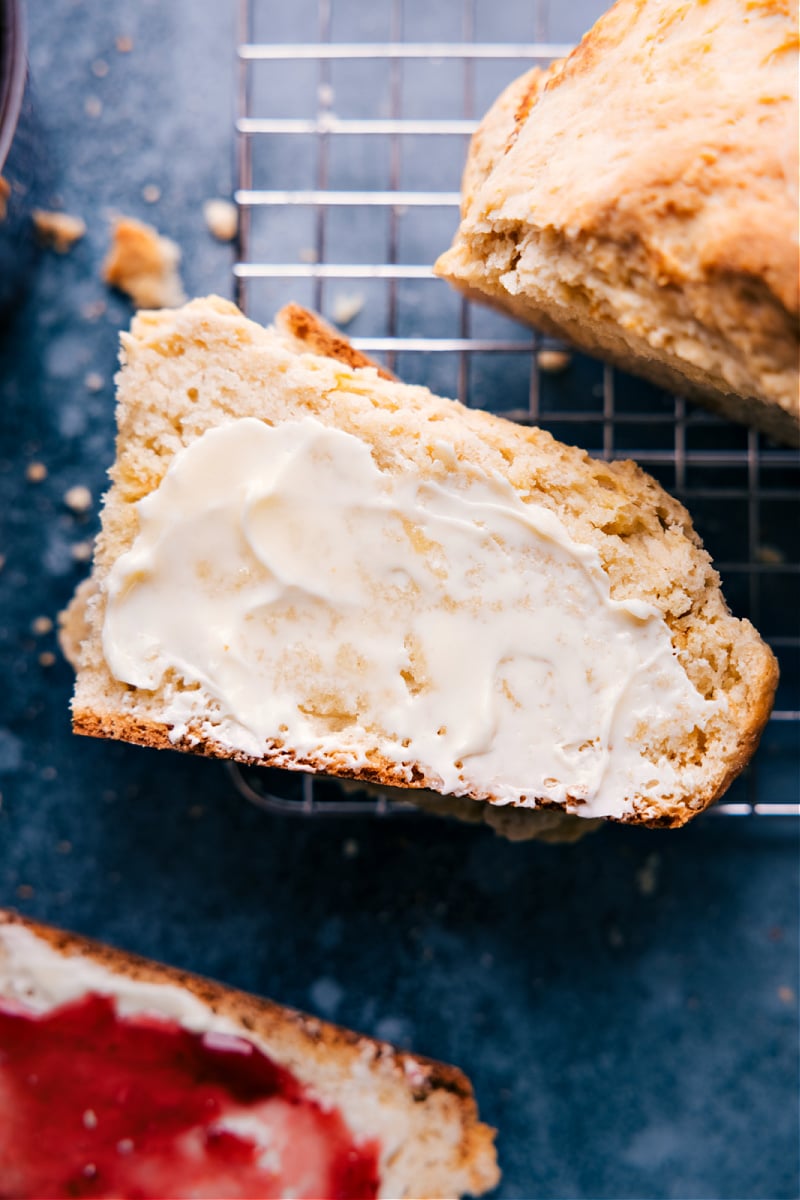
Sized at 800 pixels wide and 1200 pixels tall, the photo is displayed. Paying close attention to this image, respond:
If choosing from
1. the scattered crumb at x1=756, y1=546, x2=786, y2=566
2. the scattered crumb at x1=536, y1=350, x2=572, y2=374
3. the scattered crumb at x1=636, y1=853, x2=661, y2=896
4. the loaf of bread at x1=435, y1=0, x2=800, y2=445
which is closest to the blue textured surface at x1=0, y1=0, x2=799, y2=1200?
the scattered crumb at x1=636, y1=853, x2=661, y2=896

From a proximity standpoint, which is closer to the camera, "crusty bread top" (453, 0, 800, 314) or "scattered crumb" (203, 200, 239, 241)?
"crusty bread top" (453, 0, 800, 314)

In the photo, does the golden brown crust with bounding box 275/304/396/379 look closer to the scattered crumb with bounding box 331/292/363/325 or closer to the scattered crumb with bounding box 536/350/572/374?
the scattered crumb with bounding box 331/292/363/325

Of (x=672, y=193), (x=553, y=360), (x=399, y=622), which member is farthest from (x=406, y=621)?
(x=553, y=360)

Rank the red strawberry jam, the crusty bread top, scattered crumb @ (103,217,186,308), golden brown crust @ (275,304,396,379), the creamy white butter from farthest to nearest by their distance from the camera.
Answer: scattered crumb @ (103,217,186,308) → the red strawberry jam → golden brown crust @ (275,304,396,379) → the creamy white butter → the crusty bread top

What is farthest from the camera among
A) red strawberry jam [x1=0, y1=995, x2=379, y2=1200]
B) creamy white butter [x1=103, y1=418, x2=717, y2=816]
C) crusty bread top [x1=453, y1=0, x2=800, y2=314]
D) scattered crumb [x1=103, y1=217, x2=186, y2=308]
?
scattered crumb [x1=103, y1=217, x2=186, y2=308]

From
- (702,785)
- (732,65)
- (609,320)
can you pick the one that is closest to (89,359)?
(609,320)

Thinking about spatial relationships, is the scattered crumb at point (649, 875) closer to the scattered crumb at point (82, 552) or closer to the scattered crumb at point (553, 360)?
the scattered crumb at point (553, 360)

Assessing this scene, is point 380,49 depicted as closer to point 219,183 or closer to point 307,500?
point 219,183
